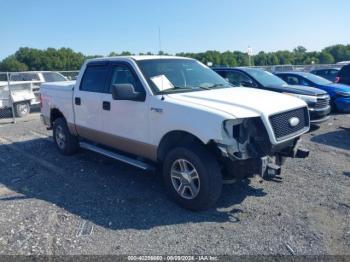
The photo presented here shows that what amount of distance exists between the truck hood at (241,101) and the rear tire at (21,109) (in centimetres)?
1066

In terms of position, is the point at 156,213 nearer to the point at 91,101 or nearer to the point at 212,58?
the point at 91,101

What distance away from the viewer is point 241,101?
445 centimetres

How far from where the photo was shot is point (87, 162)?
684 centimetres

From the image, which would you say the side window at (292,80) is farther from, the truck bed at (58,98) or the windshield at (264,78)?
the truck bed at (58,98)

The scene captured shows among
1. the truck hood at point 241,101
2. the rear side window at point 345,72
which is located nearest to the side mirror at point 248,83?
the truck hood at point 241,101

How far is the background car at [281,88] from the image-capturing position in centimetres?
895

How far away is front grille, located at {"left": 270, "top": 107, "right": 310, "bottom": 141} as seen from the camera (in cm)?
431

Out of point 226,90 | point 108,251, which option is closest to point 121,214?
point 108,251

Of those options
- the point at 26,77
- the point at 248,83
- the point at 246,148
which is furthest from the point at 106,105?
the point at 26,77

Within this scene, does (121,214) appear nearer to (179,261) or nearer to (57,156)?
(179,261)

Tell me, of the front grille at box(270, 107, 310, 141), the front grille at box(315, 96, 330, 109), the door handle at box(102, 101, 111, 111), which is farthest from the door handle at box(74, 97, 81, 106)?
the front grille at box(315, 96, 330, 109)

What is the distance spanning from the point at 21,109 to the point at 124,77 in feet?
32.0

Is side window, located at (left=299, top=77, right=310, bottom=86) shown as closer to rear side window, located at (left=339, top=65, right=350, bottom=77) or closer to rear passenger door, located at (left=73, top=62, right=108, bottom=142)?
rear side window, located at (left=339, top=65, right=350, bottom=77)

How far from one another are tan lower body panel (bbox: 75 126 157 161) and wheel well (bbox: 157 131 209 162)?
0.13 metres
